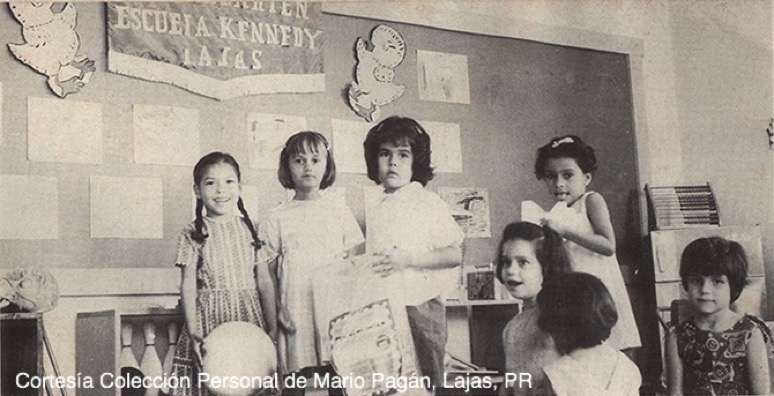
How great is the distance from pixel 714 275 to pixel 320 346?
1475 millimetres

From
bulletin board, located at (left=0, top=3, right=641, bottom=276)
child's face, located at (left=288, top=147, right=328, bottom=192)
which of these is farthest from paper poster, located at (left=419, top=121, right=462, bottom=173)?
child's face, located at (left=288, top=147, right=328, bottom=192)

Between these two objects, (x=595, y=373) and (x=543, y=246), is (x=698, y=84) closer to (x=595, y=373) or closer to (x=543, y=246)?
(x=543, y=246)

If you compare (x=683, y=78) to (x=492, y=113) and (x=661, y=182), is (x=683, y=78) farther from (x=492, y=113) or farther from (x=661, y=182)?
(x=492, y=113)

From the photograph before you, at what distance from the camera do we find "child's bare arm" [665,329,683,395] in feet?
10.6

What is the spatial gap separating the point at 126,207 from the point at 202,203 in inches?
9.2

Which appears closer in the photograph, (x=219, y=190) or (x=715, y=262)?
(x=219, y=190)

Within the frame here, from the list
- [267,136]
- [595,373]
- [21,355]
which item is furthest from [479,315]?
[21,355]

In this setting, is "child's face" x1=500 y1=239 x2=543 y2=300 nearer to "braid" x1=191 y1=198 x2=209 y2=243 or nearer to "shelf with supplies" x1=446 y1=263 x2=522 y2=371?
"shelf with supplies" x1=446 y1=263 x2=522 y2=371

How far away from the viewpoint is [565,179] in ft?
10.7

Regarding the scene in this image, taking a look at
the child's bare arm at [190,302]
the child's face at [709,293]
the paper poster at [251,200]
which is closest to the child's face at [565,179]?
the child's face at [709,293]

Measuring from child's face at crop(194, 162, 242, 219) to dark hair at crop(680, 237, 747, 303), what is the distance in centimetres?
167

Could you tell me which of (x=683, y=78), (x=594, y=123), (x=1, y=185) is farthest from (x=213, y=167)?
(x=683, y=78)

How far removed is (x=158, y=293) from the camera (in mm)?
2746

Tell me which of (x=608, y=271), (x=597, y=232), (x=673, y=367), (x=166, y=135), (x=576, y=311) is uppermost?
(x=166, y=135)
